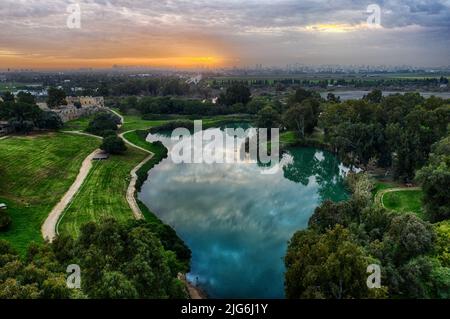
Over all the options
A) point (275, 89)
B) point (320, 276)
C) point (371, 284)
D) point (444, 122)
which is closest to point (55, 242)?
point (320, 276)

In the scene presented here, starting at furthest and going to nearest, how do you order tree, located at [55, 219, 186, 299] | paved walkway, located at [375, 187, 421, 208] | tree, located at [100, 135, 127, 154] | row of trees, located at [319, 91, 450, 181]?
Answer: 1. tree, located at [100, 135, 127, 154]
2. row of trees, located at [319, 91, 450, 181]
3. paved walkway, located at [375, 187, 421, 208]
4. tree, located at [55, 219, 186, 299]

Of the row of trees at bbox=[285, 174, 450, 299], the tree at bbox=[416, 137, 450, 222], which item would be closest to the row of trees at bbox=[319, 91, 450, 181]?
the tree at bbox=[416, 137, 450, 222]

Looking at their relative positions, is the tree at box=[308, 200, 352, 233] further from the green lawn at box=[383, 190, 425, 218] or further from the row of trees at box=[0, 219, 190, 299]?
the green lawn at box=[383, 190, 425, 218]

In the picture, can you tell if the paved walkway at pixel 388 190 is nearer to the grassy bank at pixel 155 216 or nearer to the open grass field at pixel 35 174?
the grassy bank at pixel 155 216

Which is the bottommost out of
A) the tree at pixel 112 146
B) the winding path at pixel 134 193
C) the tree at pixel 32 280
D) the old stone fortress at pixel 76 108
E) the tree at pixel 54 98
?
the winding path at pixel 134 193

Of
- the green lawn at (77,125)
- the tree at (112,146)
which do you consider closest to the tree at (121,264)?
the tree at (112,146)
